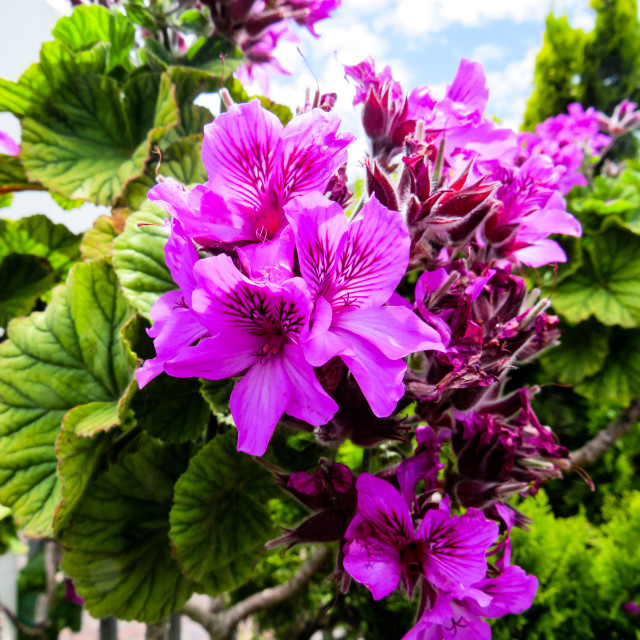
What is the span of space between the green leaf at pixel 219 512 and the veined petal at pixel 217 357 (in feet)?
0.60

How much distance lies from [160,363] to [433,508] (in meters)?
0.23

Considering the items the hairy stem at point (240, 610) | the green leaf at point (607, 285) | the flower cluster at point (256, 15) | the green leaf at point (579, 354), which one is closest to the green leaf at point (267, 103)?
the flower cluster at point (256, 15)

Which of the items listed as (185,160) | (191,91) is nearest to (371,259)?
(185,160)

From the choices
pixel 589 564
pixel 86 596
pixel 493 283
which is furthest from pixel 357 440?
pixel 589 564

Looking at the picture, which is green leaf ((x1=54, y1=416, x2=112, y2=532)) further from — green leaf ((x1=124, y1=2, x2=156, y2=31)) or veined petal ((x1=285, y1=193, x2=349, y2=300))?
green leaf ((x1=124, y1=2, x2=156, y2=31))

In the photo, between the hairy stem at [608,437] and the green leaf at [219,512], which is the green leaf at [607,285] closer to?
the hairy stem at [608,437]

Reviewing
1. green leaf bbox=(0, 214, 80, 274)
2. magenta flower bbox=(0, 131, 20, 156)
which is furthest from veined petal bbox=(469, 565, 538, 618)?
magenta flower bbox=(0, 131, 20, 156)

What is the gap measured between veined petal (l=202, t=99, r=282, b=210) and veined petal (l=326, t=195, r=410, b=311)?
0.08m

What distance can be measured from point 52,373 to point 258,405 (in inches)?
15.6

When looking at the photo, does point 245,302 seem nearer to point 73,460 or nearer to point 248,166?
point 248,166

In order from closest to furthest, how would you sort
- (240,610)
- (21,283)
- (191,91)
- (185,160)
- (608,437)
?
1. (185,160)
2. (191,91)
3. (21,283)
4. (240,610)
5. (608,437)

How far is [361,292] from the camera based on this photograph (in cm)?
38

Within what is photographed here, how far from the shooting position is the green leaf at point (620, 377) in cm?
140

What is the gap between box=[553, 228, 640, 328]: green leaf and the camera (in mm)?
1363
